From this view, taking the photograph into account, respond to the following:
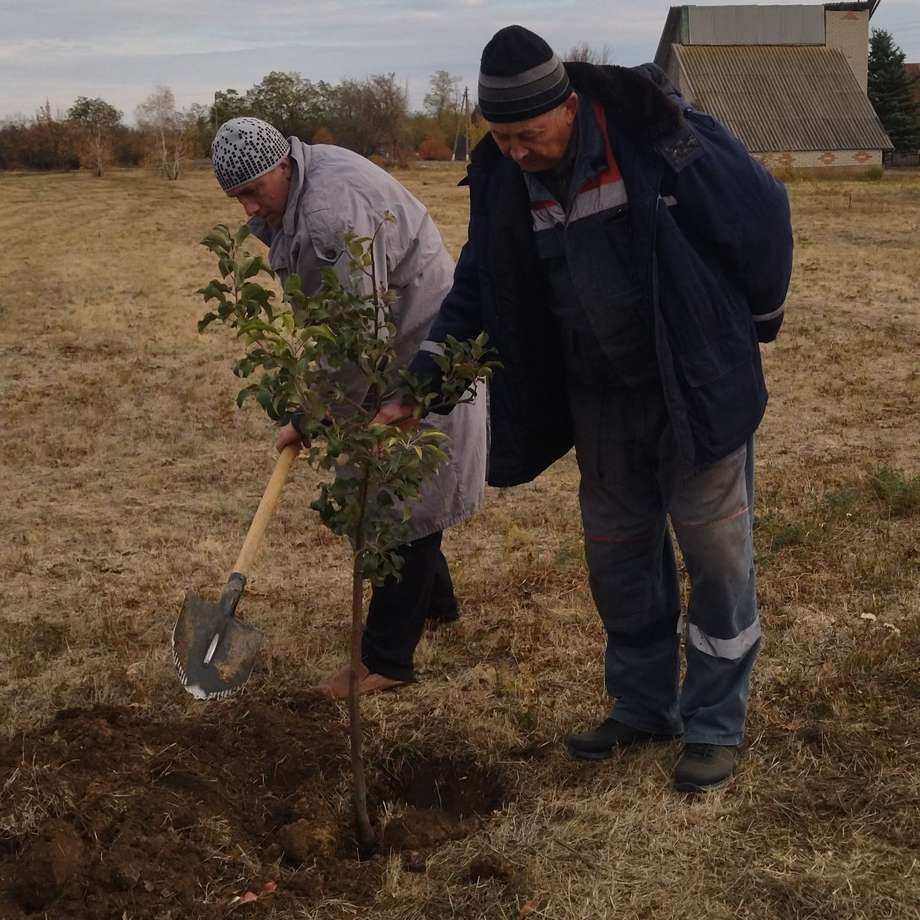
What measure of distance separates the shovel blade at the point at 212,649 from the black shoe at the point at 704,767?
1.18 metres

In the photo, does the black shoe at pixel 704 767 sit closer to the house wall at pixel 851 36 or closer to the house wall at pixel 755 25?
the house wall at pixel 755 25

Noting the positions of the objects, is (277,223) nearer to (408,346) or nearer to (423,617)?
(408,346)

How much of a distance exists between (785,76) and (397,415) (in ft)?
121

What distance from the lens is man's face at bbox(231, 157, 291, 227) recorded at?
11.3 feet

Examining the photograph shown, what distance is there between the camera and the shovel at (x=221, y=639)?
312 cm

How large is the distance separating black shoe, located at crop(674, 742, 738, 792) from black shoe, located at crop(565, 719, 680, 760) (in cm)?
19

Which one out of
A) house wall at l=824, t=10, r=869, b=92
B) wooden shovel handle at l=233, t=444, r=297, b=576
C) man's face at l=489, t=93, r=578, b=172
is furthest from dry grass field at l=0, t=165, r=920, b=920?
house wall at l=824, t=10, r=869, b=92

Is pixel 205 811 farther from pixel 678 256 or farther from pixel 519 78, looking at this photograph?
pixel 519 78

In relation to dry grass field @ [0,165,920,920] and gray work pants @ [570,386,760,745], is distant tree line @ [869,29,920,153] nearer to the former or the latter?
dry grass field @ [0,165,920,920]

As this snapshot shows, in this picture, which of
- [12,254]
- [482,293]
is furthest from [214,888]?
[12,254]

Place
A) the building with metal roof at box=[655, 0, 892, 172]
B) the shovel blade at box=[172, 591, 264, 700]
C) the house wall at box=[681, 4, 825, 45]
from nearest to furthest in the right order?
the shovel blade at box=[172, 591, 264, 700] → the building with metal roof at box=[655, 0, 892, 172] → the house wall at box=[681, 4, 825, 45]

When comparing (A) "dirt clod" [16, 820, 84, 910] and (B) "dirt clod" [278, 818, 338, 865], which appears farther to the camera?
(B) "dirt clod" [278, 818, 338, 865]

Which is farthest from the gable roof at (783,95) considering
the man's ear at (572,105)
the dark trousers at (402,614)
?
the man's ear at (572,105)

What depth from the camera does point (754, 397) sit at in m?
2.91
